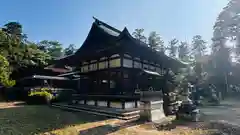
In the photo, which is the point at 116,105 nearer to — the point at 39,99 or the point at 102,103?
the point at 102,103

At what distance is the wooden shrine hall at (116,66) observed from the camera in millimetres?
11352

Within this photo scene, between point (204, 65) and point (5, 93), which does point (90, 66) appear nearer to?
point (5, 93)

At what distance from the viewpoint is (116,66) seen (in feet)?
41.7

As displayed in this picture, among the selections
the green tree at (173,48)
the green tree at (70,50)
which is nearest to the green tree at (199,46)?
the green tree at (173,48)

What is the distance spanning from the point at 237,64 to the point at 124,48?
1081 inches

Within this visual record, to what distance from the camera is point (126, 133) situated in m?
6.57

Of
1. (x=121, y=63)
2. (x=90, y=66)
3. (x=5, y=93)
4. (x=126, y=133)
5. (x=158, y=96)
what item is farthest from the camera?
(x=5, y=93)

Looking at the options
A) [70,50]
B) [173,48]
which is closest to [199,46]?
[173,48]

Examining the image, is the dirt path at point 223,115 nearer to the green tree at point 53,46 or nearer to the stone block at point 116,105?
the stone block at point 116,105

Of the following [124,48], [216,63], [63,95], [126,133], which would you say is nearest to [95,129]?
[126,133]

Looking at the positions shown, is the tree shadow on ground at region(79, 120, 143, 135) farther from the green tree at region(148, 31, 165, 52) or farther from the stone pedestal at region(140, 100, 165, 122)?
the green tree at region(148, 31, 165, 52)

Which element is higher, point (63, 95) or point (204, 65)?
point (204, 65)

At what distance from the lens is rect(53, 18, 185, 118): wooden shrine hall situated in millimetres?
11352

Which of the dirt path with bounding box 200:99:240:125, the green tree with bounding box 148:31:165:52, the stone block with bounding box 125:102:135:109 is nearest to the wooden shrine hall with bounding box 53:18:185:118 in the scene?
the stone block with bounding box 125:102:135:109
